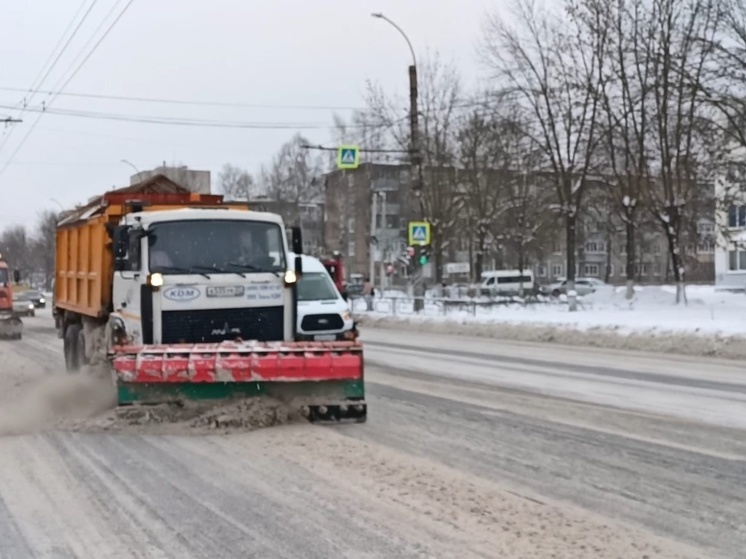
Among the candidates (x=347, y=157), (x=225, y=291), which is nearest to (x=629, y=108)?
(x=347, y=157)

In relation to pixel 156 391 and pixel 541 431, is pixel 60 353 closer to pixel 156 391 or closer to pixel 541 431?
pixel 156 391

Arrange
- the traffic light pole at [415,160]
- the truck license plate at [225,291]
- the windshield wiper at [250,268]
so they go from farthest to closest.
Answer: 1. the traffic light pole at [415,160]
2. the windshield wiper at [250,268]
3. the truck license plate at [225,291]

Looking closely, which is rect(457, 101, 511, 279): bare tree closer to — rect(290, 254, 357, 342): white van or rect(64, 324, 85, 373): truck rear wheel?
rect(290, 254, 357, 342): white van

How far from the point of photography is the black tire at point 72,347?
1670 centimetres

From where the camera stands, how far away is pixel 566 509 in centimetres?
695

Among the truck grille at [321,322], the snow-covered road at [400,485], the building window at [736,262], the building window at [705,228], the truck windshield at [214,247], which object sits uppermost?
the building window at [705,228]

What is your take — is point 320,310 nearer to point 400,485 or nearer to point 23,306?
point 400,485

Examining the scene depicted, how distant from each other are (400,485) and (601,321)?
22.5 metres

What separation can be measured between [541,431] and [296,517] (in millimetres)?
4187

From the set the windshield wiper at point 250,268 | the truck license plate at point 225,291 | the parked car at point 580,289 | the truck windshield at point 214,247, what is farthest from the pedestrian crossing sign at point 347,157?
the parked car at point 580,289

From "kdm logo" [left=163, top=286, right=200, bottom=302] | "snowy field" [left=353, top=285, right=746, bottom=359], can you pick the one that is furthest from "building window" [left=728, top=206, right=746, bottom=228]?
"kdm logo" [left=163, top=286, right=200, bottom=302]

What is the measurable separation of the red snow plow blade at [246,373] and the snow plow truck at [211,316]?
11 mm

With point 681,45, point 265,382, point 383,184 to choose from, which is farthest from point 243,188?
point 265,382

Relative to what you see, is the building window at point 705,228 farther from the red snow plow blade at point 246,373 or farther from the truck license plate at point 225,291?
the red snow plow blade at point 246,373
